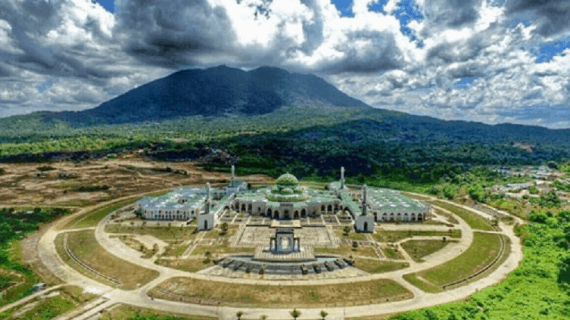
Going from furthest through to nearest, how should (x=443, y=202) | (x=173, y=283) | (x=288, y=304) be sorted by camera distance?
(x=443, y=202) → (x=173, y=283) → (x=288, y=304)

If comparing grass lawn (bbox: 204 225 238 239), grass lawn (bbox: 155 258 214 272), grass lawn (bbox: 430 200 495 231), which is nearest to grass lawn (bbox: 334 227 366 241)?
grass lawn (bbox: 204 225 238 239)

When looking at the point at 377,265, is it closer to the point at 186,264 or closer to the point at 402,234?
the point at 402,234

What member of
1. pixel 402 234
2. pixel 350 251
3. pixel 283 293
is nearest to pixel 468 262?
pixel 402 234

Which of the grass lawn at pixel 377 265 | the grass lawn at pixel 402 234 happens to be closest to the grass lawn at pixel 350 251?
the grass lawn at pixel 377 265

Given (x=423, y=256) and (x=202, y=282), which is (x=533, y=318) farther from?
(x=202, y=282)

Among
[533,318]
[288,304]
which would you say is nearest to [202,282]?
[288,304]

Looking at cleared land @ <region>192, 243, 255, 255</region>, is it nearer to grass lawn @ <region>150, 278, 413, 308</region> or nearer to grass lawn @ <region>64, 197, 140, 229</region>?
grass lawn @ <region>150, 278, 413, 308</region>
